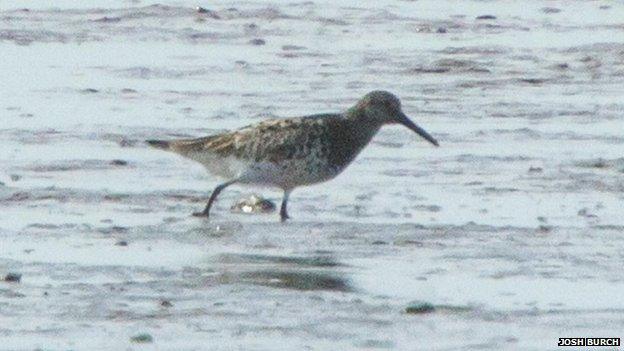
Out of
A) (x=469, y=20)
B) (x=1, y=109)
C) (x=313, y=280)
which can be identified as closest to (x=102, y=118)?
(x=1, y=109)

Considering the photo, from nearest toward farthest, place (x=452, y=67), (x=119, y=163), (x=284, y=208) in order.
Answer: (x=284, y=208) → (x=119, y=163) → (x=452, y=67)

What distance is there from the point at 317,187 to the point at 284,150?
907 millimetres

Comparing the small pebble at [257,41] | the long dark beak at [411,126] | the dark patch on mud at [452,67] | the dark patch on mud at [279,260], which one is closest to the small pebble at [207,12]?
the small pebble at [257,41]

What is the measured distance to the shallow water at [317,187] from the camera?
10586 mm

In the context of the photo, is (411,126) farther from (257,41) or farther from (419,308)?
(257,41)

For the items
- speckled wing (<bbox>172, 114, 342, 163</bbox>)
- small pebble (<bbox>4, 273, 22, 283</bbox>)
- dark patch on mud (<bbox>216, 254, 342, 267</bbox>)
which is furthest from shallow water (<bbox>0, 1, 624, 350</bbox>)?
speckled wing (<bbox>172, 114, 342, 163</bbox>)

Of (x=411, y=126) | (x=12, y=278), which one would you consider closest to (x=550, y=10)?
(x=411, y=126)

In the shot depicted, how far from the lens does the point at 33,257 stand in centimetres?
1204

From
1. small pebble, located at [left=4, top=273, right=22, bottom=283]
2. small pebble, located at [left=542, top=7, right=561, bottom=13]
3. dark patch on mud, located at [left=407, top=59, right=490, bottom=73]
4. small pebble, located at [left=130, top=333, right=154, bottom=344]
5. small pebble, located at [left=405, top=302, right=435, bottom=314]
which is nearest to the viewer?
small pebble, located at [left=130, top=333, right=154, bottom=344]

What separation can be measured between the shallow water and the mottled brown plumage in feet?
0.72

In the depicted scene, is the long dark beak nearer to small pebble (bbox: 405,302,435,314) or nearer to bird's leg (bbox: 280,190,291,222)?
bird's leg (bbox: 280,190,291,222)

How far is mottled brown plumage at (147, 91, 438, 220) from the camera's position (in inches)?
557

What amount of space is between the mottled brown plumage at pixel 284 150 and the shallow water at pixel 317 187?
22 centimetres

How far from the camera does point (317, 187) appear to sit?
15.1m
